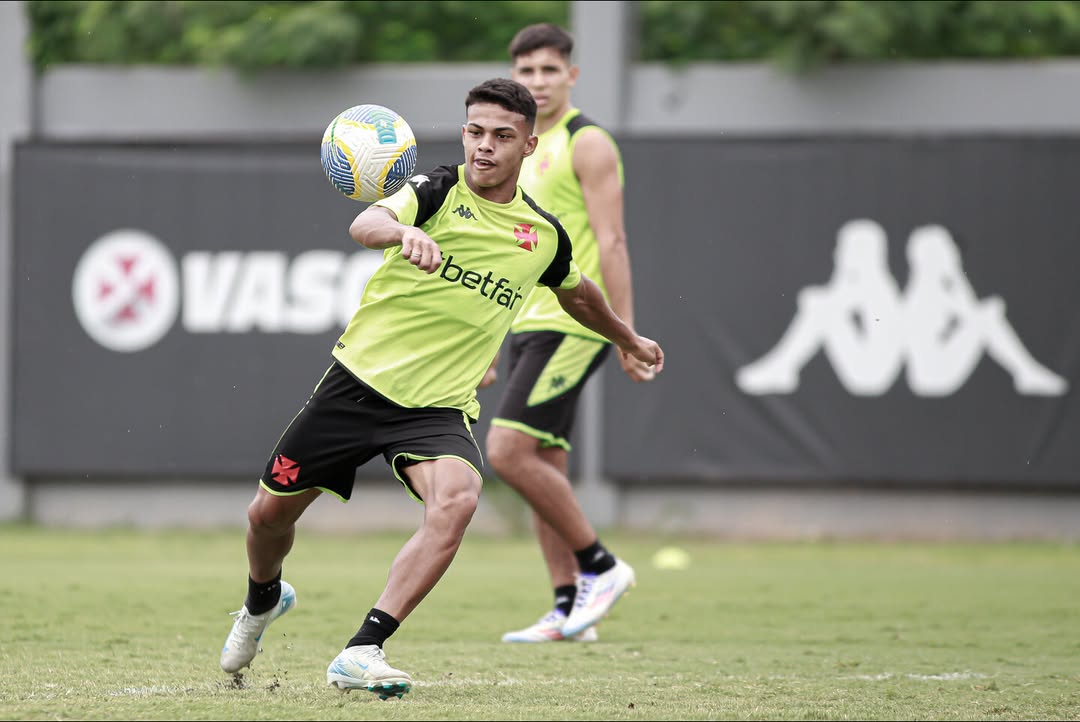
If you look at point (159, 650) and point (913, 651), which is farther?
point (913, 651)

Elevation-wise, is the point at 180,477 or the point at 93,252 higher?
the point at 93,252

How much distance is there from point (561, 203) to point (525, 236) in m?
1.98

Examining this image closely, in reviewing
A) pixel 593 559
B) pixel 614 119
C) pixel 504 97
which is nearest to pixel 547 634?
pixel 593 559

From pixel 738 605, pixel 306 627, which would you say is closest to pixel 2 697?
pixel 306 627

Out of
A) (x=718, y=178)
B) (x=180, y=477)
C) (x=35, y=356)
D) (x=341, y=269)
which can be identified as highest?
(x=718, y=178)

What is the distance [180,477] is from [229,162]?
2.78 m

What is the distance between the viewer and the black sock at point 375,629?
4.88 metres

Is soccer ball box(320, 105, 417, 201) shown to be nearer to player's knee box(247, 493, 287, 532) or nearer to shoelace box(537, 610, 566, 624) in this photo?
player's knee box(247, 493, 287, 532)

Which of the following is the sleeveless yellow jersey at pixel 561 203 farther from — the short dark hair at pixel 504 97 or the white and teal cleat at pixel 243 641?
the white and teal cleat at pixel 243 641

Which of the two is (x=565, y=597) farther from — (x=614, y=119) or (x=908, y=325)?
(x=614, y=119)

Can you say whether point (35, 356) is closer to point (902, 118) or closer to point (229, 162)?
point (229, 162)

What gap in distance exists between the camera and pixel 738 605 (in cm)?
856

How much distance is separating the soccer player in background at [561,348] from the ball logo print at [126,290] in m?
6.84

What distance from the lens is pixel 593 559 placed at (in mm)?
7152
